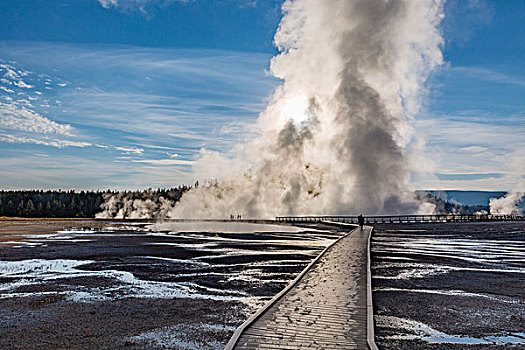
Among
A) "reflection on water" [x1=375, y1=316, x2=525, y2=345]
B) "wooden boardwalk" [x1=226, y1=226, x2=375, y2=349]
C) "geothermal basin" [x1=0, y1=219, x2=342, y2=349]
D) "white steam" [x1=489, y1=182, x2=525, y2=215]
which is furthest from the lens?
"white steam" [x1=489, y1=182, x2=525, y2=215]

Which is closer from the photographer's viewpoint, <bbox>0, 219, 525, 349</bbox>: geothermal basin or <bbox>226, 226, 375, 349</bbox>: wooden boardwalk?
<bbox>226, 226, 375, 349</bbox>: wooden boardwalk

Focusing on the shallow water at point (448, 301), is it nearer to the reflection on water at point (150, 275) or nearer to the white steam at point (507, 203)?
the reflection on water at point (150, 275)

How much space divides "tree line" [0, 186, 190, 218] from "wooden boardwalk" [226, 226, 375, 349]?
6326 inches

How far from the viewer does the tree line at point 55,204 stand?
166 meters

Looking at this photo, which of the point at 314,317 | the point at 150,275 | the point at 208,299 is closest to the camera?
the point at 314,317

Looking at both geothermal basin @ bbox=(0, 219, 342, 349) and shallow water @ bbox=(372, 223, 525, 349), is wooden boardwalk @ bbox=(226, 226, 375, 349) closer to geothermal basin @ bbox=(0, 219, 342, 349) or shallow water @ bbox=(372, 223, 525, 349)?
shallow water @ bbox=(372, 223, 525, 349)

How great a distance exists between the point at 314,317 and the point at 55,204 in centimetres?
18400

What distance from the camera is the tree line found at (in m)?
166

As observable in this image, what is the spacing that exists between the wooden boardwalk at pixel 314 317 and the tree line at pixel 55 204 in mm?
160670

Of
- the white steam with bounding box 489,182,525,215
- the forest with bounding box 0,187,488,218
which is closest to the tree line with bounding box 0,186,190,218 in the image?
the forest with bounding box 0,187,488,218

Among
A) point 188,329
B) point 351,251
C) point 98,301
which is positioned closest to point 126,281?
point 98,301

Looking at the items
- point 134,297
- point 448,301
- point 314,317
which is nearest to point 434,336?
point 314,317

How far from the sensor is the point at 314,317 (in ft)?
30.7

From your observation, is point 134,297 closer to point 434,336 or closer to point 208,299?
point 208,299
